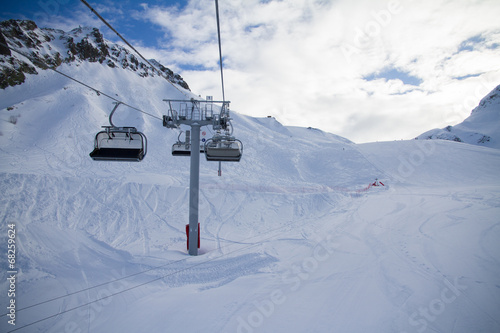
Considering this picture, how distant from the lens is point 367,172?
2759 cm

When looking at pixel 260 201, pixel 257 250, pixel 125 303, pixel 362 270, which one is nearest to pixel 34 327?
pixel 125 303

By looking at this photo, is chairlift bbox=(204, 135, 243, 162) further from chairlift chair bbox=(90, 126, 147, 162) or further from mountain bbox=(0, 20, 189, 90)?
mountain bbox=(0, 20, 189, 90)

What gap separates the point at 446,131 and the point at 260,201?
123 m

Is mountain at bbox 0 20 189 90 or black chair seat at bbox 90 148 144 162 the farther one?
mountain at bbox 0 20 189 90

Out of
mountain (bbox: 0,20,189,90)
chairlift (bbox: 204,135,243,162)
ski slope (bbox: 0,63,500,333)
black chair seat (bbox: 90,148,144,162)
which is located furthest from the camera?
mountain (bbox: 0,20,189,90)

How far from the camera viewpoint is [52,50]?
48.9 metres

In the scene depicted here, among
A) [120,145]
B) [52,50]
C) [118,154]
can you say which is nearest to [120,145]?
[120,145]

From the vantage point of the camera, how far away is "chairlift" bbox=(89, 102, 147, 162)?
6.02m

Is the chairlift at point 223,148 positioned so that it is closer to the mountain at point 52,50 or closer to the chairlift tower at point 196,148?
the chairlift tower at point 196,148

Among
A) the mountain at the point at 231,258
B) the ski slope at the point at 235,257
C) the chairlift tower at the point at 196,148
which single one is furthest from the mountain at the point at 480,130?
the chairlift tower at the point at 196,148

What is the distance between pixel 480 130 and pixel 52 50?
144m

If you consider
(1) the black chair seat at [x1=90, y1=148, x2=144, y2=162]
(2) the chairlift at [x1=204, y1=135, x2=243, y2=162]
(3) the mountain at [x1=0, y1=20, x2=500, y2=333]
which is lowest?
(3) the mountain at [x1=0, y1=20, x2=500, y2=333]

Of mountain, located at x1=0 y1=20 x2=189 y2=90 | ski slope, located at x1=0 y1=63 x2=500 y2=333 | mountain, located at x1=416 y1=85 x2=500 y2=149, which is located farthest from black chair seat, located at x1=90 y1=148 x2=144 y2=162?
mountain, located at x1=416 y1=85 x2=500 y2=149

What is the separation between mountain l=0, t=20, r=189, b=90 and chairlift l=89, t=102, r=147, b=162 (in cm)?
4296
